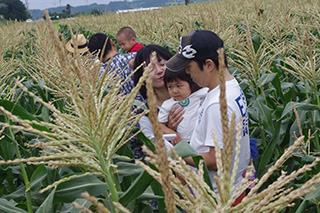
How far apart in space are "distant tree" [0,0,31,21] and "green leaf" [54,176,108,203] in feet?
205

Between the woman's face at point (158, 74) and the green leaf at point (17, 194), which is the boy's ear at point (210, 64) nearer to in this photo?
the woman's face at point (158, 74)

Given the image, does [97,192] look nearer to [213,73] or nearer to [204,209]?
[204,209]

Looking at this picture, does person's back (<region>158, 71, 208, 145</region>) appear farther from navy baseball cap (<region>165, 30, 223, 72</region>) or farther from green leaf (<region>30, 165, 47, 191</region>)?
green leaf (<region>30, 165, 47, 191</region>)

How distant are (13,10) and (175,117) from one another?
64.2 metres

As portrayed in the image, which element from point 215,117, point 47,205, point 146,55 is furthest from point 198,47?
point 47,205

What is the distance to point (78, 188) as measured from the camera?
1854mm

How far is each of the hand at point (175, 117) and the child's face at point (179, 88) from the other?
0.10 m

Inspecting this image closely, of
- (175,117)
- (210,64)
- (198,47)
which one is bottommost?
(175,117)

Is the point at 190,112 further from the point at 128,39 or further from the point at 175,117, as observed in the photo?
the point at 128,39

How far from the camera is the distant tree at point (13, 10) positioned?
2351 inches

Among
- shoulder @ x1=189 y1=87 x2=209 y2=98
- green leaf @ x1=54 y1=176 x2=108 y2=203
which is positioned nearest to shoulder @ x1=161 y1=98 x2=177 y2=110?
shoulder @ x1=189 y1=87 x2=209 y2=98

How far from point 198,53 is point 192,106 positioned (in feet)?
2.43

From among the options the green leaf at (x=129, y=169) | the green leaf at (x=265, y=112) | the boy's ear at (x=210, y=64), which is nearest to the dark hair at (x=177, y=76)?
the boy's ear at (x=210, y=64)

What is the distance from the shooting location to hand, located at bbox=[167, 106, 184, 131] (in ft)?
9.65
